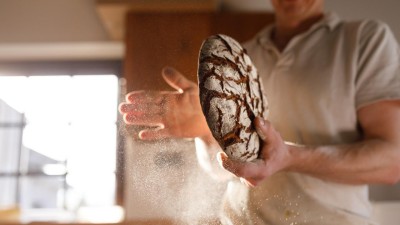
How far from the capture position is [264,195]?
0.80ft

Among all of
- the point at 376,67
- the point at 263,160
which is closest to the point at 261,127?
the point at 263,160

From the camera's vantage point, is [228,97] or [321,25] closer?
[228,97]

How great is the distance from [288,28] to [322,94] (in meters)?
0.06

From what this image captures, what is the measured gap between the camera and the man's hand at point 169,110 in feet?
0.59

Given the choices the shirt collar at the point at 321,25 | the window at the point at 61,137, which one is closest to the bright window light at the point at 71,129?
the window at the point at 61,137

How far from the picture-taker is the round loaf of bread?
0.17 m

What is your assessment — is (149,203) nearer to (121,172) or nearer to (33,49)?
(121,172)

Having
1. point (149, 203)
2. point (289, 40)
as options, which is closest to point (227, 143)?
point (149, 203)

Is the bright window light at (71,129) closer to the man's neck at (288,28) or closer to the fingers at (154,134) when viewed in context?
the fingers at (154,134)

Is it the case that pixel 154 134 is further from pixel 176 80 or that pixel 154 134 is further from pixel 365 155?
pixel 365 155

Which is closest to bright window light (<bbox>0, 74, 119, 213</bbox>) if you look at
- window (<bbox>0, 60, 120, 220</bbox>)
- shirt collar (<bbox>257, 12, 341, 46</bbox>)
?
window (<bbox>0, 60, 120, 220</bbox>)

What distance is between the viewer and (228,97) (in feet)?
0.58

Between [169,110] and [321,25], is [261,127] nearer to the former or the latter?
[169,110]

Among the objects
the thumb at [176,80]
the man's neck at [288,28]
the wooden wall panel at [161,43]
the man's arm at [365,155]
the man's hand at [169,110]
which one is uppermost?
the man's neck at [288,28]
